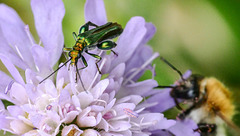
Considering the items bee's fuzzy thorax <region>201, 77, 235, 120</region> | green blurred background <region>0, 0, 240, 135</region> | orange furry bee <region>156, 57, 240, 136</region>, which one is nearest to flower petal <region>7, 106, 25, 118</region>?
orange furry bee <region>156, 57, 240, 136</region>

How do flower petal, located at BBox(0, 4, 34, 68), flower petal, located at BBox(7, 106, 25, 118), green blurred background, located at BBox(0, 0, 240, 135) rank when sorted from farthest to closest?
green blurred background, located at BBox(0, 0, 240, 135), flower petal, located at BBox(0, 4, 34, 68), flower petal, located at BBox(7, 106, 25, 118)

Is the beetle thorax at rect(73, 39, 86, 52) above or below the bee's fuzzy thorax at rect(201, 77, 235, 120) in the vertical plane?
above

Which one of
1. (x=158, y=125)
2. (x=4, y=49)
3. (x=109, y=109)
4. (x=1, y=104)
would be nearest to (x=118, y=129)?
(x=109, y=109)

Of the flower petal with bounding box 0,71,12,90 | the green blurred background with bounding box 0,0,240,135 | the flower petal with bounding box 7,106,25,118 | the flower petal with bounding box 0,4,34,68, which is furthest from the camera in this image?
the green blurred background with bounding box 0,0,240,135

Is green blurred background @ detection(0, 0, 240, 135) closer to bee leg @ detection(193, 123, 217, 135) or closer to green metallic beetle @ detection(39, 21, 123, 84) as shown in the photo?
bee leg @ detection(193, 123, 217, 135)

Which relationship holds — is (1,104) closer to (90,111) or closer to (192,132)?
(90,111)

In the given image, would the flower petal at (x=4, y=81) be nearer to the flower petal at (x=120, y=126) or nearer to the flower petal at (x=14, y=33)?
the flower petal at (x=14, y=33)

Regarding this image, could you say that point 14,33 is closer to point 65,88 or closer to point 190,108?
point 65,88
